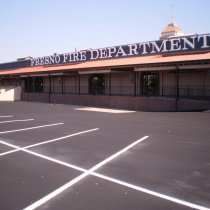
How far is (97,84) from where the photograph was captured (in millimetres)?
28844

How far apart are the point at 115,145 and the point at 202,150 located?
2.42m

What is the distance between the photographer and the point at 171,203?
15.3 ft

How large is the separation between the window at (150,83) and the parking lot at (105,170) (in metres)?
12.7

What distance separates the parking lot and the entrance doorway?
1715cm

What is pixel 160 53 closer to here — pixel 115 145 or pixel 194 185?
pixel 115 145

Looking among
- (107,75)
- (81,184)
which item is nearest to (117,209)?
(81,184)

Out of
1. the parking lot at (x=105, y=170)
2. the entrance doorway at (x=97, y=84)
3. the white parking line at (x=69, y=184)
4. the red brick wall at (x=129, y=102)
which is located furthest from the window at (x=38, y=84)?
the white parking line at (x=69, y=184)

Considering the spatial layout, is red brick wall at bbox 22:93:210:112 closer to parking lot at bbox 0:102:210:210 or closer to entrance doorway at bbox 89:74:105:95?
entrance doorway at bbox 89:74:105:95

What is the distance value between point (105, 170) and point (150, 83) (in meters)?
18.6

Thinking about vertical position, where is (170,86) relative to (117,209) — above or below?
above

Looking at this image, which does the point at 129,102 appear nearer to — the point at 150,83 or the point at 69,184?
the point at 150,83

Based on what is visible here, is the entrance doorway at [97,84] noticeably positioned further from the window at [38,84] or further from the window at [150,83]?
the window at [38,84]

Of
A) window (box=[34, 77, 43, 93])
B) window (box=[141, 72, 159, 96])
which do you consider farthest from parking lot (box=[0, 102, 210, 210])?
window (box=[34, 77, 43, 93])

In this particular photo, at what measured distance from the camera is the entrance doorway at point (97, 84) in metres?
28.2
